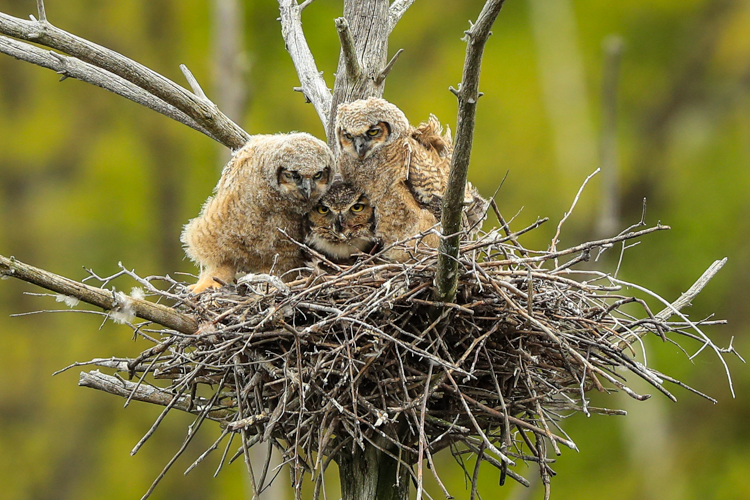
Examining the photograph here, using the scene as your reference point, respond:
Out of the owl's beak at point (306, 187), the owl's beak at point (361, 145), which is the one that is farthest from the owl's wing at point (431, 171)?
the owl's beak at point (306, 187)

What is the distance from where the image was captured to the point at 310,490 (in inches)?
300

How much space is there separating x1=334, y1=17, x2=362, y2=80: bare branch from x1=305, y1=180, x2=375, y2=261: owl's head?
532 millimetres

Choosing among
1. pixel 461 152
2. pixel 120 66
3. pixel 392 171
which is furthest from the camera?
pixel 392 171

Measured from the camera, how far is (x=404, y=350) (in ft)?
7.96

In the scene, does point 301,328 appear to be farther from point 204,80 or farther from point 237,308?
point 204,80

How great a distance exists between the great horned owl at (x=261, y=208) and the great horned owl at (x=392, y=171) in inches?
5.9

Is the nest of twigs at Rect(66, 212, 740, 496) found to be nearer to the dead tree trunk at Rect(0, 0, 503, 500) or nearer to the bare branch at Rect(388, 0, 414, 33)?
the dead tree trunk at Rect(0, 0, 503, 500)

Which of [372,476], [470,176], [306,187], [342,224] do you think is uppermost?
[470,176]

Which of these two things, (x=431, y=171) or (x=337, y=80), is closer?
(x=431, y=171)

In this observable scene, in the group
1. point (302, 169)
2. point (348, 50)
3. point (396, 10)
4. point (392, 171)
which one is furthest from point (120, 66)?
point (396, 10)

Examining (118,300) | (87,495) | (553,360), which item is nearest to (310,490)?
(87,495)

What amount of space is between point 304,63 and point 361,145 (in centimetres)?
75

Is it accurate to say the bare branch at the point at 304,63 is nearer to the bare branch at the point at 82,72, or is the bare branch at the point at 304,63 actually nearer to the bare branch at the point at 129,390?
the bare branch at the point at 82,72

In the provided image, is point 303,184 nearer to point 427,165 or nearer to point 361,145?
point 361,145
